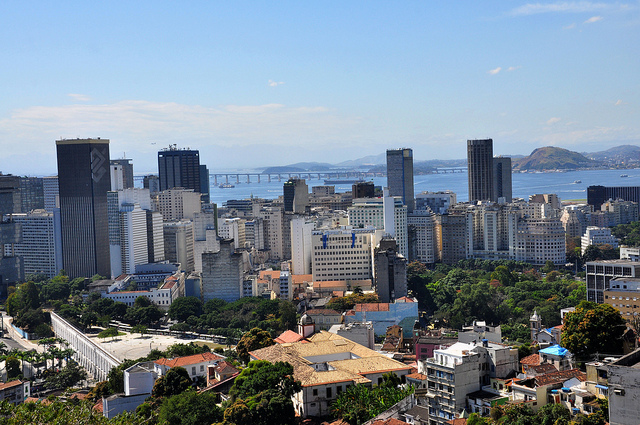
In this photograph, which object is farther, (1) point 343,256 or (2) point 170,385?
(1) point 343,256

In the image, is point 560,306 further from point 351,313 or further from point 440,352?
point 440,352

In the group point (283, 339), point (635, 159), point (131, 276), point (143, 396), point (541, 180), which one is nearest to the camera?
point (143, 396)

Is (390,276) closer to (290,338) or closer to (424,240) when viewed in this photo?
(290,338)

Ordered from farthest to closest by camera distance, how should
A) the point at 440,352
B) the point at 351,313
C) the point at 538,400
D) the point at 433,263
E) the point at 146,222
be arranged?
the point at 433,263, the point at 146,222, the point at 351,313, the point at 440,352, the point at 538,400

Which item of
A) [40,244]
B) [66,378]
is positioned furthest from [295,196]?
[66,378]

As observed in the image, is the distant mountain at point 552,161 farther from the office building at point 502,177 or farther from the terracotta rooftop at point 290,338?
the terracotta rooftop at point 290,338

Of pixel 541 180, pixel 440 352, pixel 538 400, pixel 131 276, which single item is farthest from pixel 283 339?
pixel 541 180

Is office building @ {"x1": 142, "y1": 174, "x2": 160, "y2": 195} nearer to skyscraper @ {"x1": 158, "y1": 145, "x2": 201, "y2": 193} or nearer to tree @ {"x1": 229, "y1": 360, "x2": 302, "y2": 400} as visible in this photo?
skyscraper @ {"x1": 158, "y1": 145, "x2": 201, "y2": 193}
